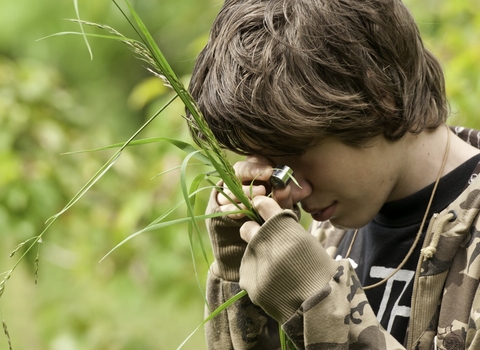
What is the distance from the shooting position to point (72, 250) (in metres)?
2.47

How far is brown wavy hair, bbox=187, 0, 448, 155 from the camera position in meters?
1.13

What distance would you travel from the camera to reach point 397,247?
50.2 inches

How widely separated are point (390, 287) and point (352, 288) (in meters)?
0.18

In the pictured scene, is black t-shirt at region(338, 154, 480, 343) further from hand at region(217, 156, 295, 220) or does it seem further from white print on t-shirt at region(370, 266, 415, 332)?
hand at region(217, 156, 295, 220)

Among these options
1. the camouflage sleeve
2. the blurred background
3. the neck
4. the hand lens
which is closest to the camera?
the camouflage sleeve

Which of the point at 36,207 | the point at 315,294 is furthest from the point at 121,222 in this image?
the point at 315,294

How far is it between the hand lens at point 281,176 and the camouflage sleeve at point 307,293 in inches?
3.0

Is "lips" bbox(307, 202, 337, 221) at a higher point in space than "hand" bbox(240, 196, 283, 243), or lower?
lower

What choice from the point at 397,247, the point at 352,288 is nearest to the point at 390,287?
the point at 397,247

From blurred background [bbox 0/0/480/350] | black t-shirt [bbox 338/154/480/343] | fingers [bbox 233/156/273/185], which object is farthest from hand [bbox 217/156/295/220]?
blurred background [bbox 0/0/480/350]

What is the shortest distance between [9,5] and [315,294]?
11.2ft

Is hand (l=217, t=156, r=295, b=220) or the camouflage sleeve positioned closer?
the camouflage sleeve

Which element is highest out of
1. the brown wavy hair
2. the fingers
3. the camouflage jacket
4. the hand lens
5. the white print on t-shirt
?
the brown wavy hair

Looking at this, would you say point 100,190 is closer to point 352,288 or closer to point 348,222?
point 348,222
